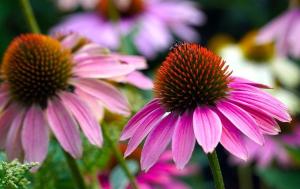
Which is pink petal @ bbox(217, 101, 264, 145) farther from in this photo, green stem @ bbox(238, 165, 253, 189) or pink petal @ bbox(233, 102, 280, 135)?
green stem @ bbox(238, 165, 253, 189)

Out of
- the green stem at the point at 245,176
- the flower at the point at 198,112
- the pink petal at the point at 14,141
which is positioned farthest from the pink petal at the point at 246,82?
the green stem at the point at 245,176

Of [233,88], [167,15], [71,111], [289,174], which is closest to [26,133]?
[71,111]

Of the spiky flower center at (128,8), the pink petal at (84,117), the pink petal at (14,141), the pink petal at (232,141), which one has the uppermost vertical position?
the pink petal at (232,141)

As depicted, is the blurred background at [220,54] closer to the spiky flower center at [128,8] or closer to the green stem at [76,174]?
the spiky flower center at [128,8]

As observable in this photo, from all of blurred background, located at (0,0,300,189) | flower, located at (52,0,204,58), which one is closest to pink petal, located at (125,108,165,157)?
blurred background, located at (0,0,300,189)

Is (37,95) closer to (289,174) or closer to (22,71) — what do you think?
(22,71)

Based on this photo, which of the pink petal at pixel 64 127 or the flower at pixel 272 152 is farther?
the flower at pixel 272 152

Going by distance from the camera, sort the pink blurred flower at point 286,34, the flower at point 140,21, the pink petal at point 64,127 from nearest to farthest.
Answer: the pink petal at point 64,127
the pink blurred flower at point 286,34
the flower at point 140,21
